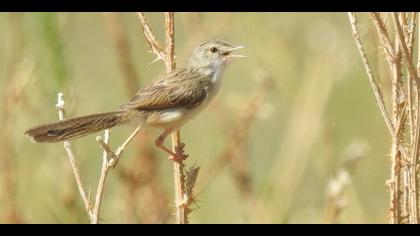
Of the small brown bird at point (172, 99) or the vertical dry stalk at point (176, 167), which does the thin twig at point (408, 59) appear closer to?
the vertical dry stalk at point (176, 167)

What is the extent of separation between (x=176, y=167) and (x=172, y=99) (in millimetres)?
1111

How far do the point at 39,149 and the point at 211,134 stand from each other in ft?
5.53

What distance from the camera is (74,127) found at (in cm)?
392

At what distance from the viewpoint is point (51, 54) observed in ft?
15.4

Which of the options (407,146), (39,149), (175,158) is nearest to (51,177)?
(39,149)

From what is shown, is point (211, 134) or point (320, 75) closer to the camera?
point (320, 75)

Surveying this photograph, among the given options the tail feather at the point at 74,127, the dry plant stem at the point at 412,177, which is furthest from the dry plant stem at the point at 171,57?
the dry plant stem at the point at 412,177

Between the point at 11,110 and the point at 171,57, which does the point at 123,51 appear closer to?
the point at 11,110

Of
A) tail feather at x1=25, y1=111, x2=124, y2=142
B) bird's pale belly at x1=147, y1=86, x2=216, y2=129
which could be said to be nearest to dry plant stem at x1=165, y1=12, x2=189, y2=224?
tail feather at x1=25, y1=111, x2=124, y2=142

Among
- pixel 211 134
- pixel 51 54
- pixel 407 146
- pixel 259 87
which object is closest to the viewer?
pixel 407 146

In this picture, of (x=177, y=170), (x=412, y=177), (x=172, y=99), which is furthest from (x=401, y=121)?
(x=172, y=99)

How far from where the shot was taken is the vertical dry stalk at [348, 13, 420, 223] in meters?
3.10
